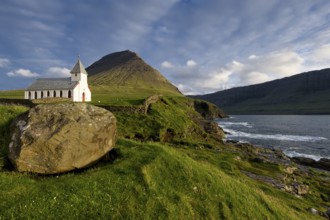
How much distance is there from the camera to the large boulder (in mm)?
13560

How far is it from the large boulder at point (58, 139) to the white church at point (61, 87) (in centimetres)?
6677

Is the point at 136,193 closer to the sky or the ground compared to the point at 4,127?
closer to the ground

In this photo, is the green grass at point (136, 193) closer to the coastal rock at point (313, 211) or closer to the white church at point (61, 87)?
the coastal rock at point (313, 211)

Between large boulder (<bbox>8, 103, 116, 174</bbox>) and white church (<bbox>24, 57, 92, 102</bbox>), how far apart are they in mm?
66774

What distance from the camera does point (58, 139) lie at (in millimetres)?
13945

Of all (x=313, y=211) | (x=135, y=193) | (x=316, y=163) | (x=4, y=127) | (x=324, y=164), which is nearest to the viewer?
(x=135, y=193)

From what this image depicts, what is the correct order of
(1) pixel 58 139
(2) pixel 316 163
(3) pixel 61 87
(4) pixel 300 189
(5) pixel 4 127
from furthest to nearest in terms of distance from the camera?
1. (3) pixel 61 87
2. (2) pixel 316 163
3. (4) pixel 300 189
4. (5) pixel 4 127
5. (1) pixel 58 139

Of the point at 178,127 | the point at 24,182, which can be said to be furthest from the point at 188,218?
the point at 178,127

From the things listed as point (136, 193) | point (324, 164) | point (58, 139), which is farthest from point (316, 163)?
point (58, 139)

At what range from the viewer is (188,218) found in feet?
38.6

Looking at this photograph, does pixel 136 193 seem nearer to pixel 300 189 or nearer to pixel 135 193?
pixel 135 193

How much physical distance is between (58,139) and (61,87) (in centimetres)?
7236

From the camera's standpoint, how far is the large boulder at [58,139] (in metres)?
13.6

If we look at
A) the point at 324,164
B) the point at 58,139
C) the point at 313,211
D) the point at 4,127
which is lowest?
the point at 324,164
